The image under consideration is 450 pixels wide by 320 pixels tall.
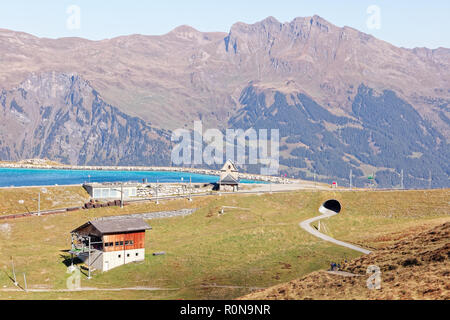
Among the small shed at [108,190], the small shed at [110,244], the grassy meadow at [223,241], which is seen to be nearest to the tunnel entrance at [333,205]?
the grassy meadow at [223,241]

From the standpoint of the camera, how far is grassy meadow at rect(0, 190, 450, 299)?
77.4 meters

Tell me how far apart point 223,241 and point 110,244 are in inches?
1002

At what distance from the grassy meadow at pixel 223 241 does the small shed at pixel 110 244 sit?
2544 millimetres

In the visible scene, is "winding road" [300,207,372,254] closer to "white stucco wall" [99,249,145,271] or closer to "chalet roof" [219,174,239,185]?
"chalet roof" [219,174,239,185]

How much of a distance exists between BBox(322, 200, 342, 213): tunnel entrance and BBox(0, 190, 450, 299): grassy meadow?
175 cm

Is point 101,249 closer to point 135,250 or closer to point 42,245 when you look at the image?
point 135,250

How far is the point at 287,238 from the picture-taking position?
10869cm

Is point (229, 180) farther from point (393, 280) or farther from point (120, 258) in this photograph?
point (393, 280)

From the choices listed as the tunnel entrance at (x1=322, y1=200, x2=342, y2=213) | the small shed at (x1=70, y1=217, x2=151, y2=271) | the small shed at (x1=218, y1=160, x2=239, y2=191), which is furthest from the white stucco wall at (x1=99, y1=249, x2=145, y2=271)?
the small shed at (x1=218, y1=160, x2=239, y2=191)

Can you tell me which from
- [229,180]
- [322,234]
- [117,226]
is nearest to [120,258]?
[117,226]

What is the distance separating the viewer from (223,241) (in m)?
105

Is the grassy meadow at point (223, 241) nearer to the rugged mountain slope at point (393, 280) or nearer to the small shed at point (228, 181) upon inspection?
the rugged mountain slope at point (393, 280)

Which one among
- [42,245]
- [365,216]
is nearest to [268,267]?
[42,245]

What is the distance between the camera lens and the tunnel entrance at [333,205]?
148938mm
